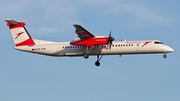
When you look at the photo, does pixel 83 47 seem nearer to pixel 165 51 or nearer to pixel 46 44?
pixel 46 44

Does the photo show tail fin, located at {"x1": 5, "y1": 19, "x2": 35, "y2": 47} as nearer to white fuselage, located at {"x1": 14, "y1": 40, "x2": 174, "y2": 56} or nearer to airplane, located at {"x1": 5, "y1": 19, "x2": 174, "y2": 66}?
airplane, located at {"x1": 5, "y1": 19, "x2": 174, "y2": 66}

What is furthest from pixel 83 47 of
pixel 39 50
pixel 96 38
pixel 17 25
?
pixel 17 25

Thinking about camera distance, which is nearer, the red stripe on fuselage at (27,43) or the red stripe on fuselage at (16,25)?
the red stripe on fuselage at (27,43)

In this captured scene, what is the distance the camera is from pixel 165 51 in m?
35.8

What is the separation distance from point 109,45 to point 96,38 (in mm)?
1364

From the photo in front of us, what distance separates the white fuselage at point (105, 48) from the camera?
117 feet

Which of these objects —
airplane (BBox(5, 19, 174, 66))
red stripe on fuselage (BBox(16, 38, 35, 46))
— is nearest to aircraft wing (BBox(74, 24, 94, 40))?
airplane (BBox(5, 19, 174, 66))

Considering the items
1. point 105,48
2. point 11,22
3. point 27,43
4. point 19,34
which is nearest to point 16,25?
point 11,22

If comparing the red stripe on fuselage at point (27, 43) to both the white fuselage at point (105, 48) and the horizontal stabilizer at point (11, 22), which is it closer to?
the white fuselage at point (105, 48)

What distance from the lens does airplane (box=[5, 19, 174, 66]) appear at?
35.8 meters

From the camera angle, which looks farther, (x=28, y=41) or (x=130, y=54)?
(x=28, y=41)

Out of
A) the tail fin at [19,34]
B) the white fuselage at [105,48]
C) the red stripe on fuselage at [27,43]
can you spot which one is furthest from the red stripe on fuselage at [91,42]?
the tail fin at [19,34]

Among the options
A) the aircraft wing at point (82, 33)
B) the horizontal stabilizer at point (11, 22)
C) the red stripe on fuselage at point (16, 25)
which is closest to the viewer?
the aircraft wing at point (82, 33)

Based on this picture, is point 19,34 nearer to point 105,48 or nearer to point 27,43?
point 27,43
